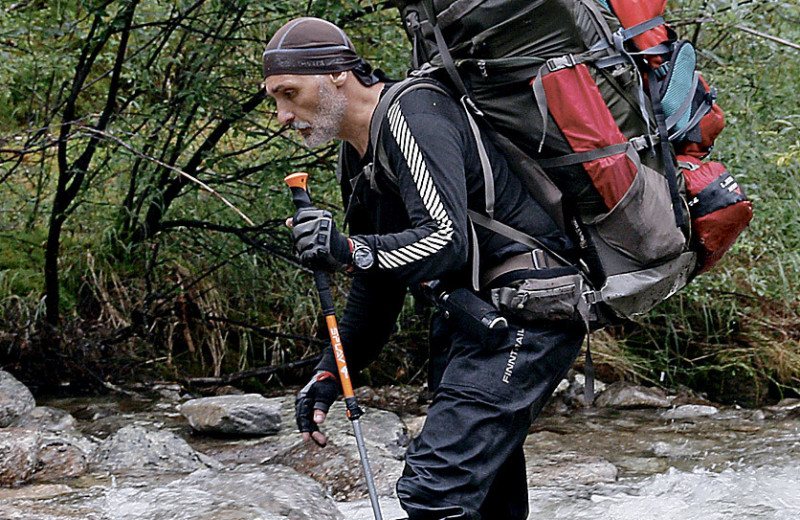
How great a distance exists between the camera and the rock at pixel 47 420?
621 cm

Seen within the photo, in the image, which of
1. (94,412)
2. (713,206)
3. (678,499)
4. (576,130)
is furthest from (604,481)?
(94,412)

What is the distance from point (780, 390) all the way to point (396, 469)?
3938mm

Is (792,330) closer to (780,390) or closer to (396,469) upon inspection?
(780,390)

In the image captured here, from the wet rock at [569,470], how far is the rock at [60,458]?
2603 mm

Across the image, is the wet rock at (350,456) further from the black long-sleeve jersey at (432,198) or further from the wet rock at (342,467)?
the black long-sleeve jersey at (432,198)

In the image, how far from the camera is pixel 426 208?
2879 millimetres

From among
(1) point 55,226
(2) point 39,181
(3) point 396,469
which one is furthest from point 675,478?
→ (2) point 39,181

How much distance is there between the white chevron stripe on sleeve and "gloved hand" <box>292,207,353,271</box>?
130 mm

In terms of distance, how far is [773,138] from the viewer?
7.04m

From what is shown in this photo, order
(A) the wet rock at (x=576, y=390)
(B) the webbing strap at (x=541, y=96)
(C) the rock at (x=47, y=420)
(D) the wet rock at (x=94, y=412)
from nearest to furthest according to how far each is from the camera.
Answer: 1. (B) the webbing strap at (x=541, y=96)
2. (C) the rock at (x=47, y=420)
3. (D) the wet rock at (x=94, y=412)
4. (A) the wet rock at (x=576, y=390)

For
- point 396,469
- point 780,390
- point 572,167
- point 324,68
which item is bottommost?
point 780,390

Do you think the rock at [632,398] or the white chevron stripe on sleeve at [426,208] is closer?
the white chevron stripe on sleeve at [426,208]

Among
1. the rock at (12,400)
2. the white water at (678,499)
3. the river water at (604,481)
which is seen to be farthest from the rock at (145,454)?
the rock at (12,400)

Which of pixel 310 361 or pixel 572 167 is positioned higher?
pixel 572 167
